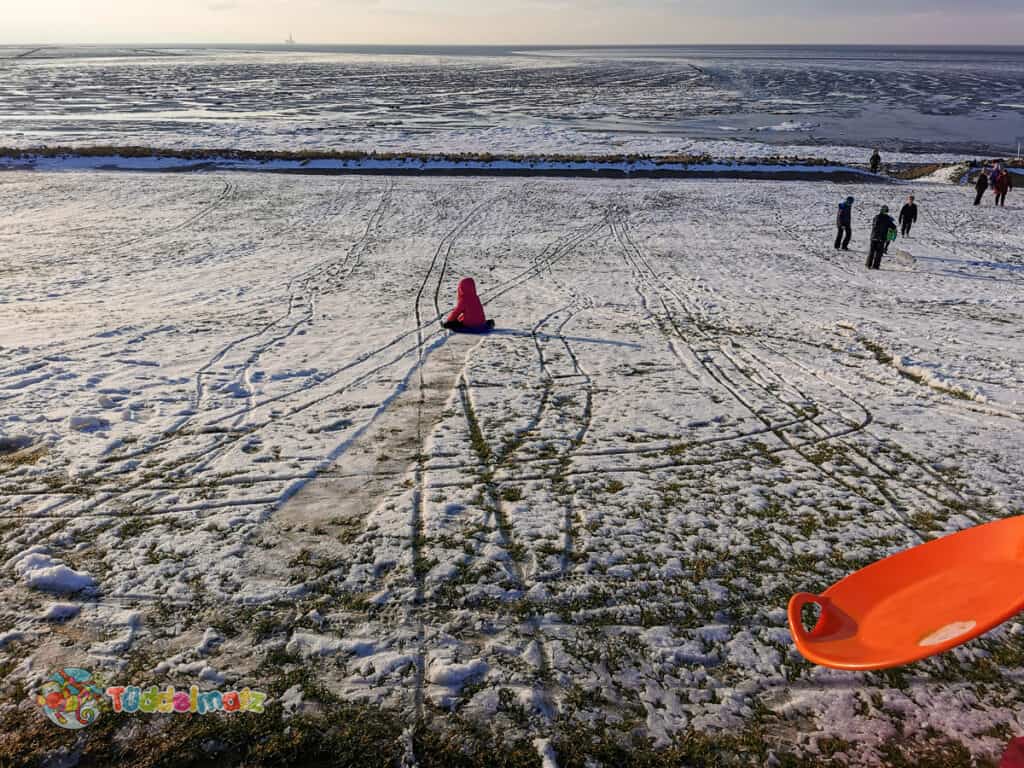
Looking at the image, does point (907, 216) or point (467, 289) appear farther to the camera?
point (907, 216)

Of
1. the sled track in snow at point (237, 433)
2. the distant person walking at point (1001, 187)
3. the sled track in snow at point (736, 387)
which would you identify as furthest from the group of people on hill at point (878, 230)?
the sled track in snow at point (237, 433)

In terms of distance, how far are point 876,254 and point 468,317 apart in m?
10.0

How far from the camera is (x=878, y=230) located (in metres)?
14.4

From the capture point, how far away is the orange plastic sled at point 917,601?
3227 millimetres

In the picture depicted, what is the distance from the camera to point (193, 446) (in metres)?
6.61

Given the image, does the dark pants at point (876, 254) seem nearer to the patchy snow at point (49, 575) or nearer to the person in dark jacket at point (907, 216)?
the person in dark jacket at point (907, 216)

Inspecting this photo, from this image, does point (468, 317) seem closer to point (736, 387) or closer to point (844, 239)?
point (736, 387)

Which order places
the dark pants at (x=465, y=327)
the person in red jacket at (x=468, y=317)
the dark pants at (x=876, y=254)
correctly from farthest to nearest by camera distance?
1. the dark pants at (x=876, y=254)
2. the dark pants at (x=465, y=327)
3. the person in red jacket at (x=468, y=317)

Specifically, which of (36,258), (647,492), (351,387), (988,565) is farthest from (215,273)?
(988,565)

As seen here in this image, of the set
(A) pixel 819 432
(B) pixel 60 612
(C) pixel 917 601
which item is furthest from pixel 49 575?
(A) pixel 819 432

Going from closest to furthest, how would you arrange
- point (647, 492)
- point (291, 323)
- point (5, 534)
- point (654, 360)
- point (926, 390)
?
point (5, 534)
point (647, 492)
point (926, 390)
point (654, 360)
point (291, 323)

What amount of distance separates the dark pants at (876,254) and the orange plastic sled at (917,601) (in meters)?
12.4

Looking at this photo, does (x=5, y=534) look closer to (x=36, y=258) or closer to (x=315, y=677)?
(x=315, y=677)

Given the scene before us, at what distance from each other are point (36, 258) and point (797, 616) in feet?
54.5
